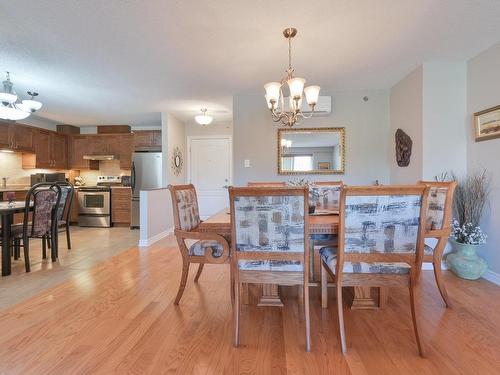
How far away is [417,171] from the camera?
306 centimetres

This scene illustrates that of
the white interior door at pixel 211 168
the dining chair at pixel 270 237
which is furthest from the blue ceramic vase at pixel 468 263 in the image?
the white interior door at pixel 211 168

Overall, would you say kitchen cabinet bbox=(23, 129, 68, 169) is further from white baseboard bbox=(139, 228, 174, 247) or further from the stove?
white baseboard bbox=(139, 228, 174, 247)

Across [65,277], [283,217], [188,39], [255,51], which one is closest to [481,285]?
[283,217]

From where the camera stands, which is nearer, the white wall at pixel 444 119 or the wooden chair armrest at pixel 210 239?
the wooden chair armrest at pixel 210 239

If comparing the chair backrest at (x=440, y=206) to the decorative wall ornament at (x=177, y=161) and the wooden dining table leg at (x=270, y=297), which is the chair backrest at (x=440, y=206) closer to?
the wooden dining table leg at (x=270, y=297)

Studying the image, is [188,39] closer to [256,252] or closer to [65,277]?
[256,252]

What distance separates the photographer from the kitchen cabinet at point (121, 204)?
5562 mm

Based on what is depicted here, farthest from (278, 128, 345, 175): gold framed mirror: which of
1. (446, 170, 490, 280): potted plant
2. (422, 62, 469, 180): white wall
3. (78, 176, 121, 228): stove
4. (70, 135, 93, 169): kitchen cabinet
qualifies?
(70, 135, 93, 169): kitchen cabinet

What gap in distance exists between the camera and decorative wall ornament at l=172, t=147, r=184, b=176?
17.1 ft

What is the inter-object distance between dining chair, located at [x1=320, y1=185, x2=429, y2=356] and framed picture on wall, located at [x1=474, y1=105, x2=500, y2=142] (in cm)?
187

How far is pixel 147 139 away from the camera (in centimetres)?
555

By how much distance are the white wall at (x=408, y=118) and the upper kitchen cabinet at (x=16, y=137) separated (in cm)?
626

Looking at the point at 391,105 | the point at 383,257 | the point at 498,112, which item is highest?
the point at 391,105

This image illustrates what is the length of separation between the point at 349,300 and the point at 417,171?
1839 mm
